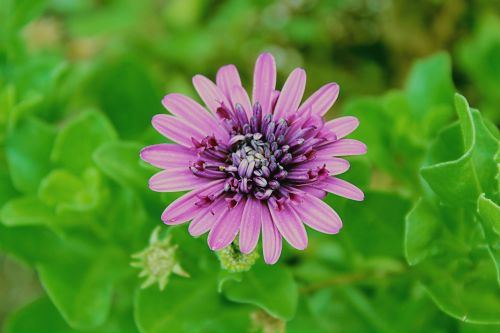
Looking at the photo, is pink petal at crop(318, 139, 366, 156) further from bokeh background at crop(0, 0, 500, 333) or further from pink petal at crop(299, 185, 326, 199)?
bokeh background at crop(0, 0, 500, 333)

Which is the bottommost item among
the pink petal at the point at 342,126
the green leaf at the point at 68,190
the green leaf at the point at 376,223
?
the green leaf at the point at 376,223

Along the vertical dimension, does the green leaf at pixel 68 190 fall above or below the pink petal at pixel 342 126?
below

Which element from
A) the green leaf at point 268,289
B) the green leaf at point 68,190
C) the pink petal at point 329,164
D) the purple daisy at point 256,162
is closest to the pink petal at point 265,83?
the purple daisy at point 256,162


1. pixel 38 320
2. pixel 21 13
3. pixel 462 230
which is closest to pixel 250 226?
pixel 462 230

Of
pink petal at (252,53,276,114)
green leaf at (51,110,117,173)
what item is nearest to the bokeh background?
green leaf at (51,110,117,173)

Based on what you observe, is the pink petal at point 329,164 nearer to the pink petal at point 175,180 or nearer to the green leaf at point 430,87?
the pink petal at point 175,180

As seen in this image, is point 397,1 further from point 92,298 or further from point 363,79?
point 92,298

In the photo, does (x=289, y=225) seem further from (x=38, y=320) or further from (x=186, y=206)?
(x=38, y=320)
